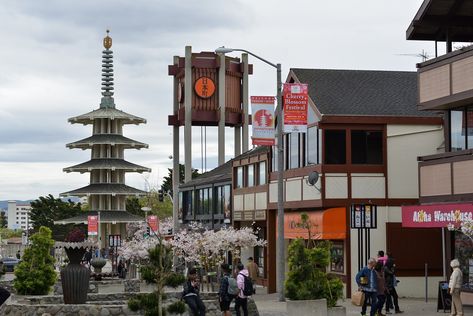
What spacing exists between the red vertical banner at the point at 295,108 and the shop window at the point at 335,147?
5794mm

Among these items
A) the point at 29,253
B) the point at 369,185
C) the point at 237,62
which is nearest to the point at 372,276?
the point at 369,185

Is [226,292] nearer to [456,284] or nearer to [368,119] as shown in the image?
[456,284]

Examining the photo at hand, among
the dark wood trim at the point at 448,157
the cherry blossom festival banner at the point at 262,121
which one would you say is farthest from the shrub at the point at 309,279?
the cherry blossom festival banner at the point at 262,121

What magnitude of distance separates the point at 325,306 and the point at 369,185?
15.0 meters

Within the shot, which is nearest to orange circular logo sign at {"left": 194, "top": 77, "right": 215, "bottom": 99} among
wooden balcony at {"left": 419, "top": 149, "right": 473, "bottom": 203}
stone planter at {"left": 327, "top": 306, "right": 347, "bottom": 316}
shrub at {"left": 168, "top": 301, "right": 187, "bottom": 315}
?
wooden balcony at {"left": 419, "top": 149, "right": 473, "bottom": 203}

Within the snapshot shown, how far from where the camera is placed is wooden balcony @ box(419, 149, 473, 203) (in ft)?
95.2

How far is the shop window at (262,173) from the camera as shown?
47719 mm

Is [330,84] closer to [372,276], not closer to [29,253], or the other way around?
[29,253]

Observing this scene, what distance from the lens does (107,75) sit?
119188 mm

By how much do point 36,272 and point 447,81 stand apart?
15336mm

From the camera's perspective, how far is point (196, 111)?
8031 centimetres

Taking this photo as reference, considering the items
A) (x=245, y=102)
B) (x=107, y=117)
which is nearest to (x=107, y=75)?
(x=107, y=117)

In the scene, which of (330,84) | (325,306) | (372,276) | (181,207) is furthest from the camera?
(181,207)

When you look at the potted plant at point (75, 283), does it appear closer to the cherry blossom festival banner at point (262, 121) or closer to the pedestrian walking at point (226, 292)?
the pedestrian walking at point (226, 292)
